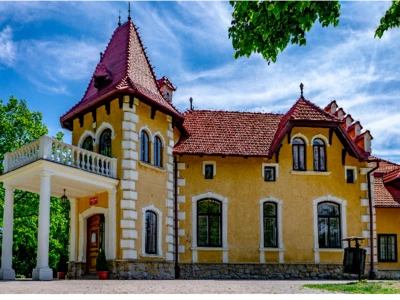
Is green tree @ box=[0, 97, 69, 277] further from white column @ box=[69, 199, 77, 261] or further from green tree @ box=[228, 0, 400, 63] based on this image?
green tree @ box=[228, 0, 400, 63]

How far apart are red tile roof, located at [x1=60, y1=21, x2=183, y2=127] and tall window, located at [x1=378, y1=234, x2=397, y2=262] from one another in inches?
413

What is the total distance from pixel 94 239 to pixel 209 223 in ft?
14.8

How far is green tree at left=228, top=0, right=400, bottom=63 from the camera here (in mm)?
10359

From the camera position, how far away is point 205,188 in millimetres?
23125

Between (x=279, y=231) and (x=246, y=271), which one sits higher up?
(x=279, y=231)

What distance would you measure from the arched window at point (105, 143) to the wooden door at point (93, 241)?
233 centimetres

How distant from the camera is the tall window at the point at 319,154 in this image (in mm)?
24047

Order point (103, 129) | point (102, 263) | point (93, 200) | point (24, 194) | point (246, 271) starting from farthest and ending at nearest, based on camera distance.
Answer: point (24, 194), point (246, 271), point (93, 200), point (103, 129), point (102, 263)

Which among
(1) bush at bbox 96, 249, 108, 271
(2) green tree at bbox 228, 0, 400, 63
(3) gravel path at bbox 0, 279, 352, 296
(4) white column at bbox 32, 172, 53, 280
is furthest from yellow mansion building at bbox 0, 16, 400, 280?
(2) green tree at bbox 228, 0, 400, 63

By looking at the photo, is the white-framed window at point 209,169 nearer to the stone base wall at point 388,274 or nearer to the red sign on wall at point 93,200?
the red sign on wall at point 93,200

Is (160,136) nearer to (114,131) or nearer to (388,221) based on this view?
(114,131)

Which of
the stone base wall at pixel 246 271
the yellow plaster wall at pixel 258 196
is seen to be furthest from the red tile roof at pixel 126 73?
the stone base wall at pixel 246 271

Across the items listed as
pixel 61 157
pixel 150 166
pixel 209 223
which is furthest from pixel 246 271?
pixel 61 157

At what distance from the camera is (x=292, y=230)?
76.3 ft
